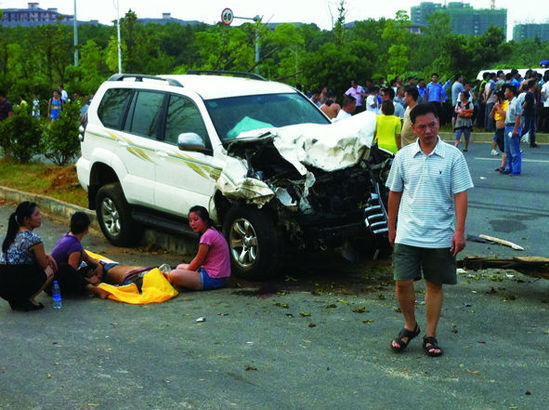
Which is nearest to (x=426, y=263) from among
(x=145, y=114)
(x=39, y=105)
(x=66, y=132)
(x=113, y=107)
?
(x=145, y=114)

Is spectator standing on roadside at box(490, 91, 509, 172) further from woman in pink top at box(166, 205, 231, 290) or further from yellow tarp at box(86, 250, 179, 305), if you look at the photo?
yellow tarp at box(86, 250, 179, 305)

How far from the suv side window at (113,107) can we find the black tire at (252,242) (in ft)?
8.63

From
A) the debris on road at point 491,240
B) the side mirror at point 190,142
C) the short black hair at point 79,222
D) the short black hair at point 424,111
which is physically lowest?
the debris on road at point 491,240

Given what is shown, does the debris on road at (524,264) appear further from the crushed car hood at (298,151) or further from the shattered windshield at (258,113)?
the shattered windshield at (258,113)

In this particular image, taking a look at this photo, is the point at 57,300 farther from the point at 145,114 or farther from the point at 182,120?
the point at 145,114

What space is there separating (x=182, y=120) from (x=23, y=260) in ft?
8.78

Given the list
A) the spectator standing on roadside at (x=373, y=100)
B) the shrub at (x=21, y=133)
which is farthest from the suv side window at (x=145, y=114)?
the spectator standing on roadside at (x=373, y=100)

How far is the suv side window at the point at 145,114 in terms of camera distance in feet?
30.9

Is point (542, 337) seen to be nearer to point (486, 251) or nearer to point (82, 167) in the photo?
point (486, 251)

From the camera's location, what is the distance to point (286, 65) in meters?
57.5

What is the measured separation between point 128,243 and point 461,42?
40.8 meters

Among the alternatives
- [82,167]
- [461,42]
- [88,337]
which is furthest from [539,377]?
→ [461,42]

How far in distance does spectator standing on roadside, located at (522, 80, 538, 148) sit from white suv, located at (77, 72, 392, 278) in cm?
931

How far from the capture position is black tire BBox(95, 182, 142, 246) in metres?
9.97
